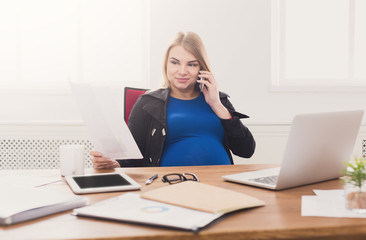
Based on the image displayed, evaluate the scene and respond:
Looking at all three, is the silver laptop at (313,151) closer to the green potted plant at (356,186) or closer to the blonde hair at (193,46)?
the green potted plant at (356,186)

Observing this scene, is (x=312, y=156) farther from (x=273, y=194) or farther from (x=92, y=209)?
(x=92, y=209)

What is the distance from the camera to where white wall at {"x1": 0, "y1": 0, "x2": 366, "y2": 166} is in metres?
2.75

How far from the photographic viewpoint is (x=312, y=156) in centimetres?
106

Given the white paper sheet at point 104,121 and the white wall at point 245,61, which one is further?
the white wall at point 245,61

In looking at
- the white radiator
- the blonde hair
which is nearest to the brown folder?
the blonde hair

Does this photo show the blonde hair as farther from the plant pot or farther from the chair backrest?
the plant pot

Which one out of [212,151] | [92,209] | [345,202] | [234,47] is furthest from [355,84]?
[92,209]

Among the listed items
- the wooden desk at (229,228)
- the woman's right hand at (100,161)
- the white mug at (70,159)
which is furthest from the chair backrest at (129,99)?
the wooden desk at (229,228)

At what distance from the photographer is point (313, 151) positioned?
1.06 m

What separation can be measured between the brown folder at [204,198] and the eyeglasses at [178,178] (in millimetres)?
144

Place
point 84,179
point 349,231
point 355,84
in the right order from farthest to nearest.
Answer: point 355,84 → point 84,179 → point 349,231

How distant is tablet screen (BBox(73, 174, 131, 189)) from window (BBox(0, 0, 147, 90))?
1864mm

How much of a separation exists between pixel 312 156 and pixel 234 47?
5.97ft

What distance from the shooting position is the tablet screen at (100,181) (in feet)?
3.59
